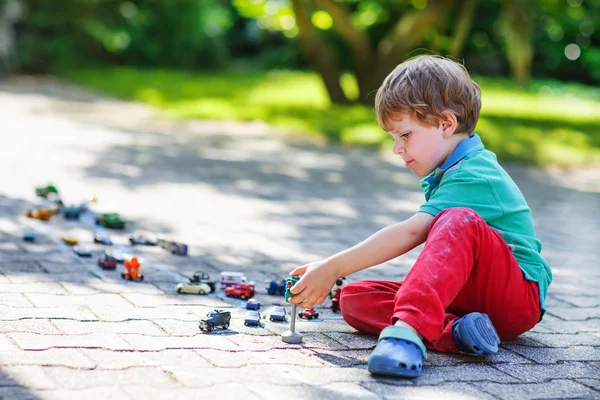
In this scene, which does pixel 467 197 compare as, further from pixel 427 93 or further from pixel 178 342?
pixel 178 342

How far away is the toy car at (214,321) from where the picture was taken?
2.82 meters

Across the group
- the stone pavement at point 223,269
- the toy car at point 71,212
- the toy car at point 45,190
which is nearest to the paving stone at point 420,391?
the stone pavement at point 223,269

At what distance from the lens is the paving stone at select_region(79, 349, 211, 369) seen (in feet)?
7.91

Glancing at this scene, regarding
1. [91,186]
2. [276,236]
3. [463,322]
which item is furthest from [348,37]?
[463,322]

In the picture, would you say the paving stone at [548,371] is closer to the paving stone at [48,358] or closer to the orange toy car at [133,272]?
the paving stone at [48,358]

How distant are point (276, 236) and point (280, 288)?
4.36ft

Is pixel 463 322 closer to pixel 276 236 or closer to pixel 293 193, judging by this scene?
pixel 276 236

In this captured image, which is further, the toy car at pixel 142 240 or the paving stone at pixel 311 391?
the toy car at pixel 142 240

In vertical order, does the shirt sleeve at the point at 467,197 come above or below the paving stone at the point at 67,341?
above

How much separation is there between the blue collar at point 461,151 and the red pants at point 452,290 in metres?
0.25

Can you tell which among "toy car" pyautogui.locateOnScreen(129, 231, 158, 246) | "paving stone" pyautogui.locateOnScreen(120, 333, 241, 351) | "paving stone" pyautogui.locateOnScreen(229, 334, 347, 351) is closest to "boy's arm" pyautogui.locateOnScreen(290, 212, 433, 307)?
"paving stone" pyautogui.locateOnScreen(229, 334, 347, 351)

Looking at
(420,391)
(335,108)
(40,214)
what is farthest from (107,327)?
(335,108)

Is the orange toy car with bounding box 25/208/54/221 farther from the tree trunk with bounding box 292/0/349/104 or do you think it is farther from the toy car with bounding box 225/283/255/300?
the tree trunk with bounding box 292/0/349/104

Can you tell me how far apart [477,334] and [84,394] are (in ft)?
3.97
